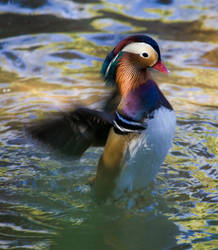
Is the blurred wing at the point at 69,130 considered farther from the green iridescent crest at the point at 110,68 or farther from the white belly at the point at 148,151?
the green iridescent crest at the point at 110,68

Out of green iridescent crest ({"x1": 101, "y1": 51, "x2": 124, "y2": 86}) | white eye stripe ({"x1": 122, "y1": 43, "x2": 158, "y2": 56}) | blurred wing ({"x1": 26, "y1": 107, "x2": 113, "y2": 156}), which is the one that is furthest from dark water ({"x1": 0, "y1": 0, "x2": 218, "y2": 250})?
white eye stripe ({"x1": 122, "y1": 43, "x2": 158, "y2": 56})

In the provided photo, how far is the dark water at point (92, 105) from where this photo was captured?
280cm

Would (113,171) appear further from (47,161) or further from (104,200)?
(47,161)

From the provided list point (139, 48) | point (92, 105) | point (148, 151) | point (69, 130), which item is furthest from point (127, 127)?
point (92, 105)

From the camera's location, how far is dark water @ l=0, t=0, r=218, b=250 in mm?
2803

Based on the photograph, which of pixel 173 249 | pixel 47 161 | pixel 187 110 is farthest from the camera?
pixel 187 110

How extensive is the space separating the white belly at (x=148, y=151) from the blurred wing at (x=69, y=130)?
217mm

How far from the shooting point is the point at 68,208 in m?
3.04

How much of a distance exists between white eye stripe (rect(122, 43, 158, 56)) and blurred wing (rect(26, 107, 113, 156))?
400mm

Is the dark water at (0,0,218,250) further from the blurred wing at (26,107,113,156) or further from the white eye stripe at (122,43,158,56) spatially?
the white eye stripe at (122,43,158,56)

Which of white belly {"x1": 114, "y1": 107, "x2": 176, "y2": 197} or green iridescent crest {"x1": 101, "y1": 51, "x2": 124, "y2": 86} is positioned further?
green iridescent crest {"x1": 101, "y1": 51, "x2": 124, "y2": 86}

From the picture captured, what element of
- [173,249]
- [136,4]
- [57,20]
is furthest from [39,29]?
[173,249]

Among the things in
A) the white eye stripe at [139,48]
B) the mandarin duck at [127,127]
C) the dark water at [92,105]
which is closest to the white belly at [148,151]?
the mandarin duck at [127,127]

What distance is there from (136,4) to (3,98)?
2960 millimetres
